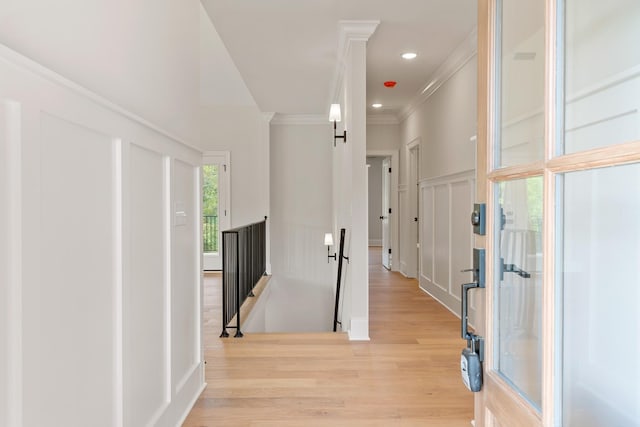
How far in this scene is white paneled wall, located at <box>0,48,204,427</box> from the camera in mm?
868

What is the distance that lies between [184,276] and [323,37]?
2.40m

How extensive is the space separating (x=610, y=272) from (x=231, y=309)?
3.24m

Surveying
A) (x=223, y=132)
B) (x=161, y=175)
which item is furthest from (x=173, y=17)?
(x=223, y=132)

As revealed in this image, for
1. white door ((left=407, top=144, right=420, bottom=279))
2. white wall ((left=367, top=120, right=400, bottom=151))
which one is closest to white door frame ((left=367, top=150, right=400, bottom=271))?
white wall ((left=367, top=120, right=400, bottom=151))

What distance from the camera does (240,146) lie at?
6.71m

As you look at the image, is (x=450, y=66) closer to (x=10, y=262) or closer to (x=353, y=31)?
(x=353, y=31)

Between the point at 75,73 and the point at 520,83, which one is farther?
the point at 75,73

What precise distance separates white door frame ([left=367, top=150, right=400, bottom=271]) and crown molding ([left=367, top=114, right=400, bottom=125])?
19.2 inches

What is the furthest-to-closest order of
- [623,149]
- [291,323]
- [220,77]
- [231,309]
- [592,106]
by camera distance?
[291,323] → [220,77] → [231,309] → [592,106] → [623,149]

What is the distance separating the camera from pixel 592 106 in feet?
2.52

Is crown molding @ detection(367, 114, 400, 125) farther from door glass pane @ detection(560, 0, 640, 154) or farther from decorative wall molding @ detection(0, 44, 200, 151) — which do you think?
door glass pane @ detection(560, 0, 640, 154)

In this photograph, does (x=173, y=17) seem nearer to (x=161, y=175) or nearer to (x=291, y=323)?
(x=161, y=175)

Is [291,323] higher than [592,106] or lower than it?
lower

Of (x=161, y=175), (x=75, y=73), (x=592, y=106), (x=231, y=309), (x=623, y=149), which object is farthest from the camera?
(x=231, y=309)
